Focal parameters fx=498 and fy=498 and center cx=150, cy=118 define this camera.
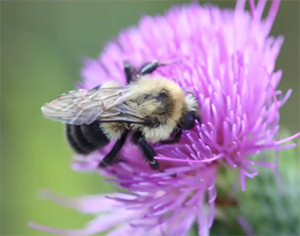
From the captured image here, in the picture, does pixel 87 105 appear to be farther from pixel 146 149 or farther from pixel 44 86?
pixel 44 86

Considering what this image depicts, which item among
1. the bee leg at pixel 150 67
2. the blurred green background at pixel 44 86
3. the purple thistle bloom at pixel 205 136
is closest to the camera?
the purple thistle bloom at pixel 205 136

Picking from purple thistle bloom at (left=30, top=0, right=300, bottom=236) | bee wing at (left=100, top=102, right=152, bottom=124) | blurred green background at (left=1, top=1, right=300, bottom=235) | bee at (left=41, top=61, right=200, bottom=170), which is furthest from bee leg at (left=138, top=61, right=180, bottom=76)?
blurred green background at (left=1, top=1, right=300, bottom=235)

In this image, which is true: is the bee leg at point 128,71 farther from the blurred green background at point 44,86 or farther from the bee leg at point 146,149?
the blurred green background at point 44,86

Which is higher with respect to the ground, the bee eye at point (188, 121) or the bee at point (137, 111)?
the bee at point (137, 111)

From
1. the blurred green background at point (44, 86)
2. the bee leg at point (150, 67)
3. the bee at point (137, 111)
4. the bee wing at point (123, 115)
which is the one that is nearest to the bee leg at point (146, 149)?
the bee at point (137, 111)

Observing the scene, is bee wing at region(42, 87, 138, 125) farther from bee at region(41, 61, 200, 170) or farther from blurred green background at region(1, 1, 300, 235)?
blurred green background at region(1, 1, 300, 235)

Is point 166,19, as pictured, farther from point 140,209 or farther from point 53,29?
point 53,29

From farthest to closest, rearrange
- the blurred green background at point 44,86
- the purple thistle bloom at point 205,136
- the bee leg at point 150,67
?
1. the blurred green background at point 44,86
2. the bee leg at point 150,67
3. the purple thistle bloom at point 205,136

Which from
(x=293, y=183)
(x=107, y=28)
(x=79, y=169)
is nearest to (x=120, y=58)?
(x=79, y=169)
